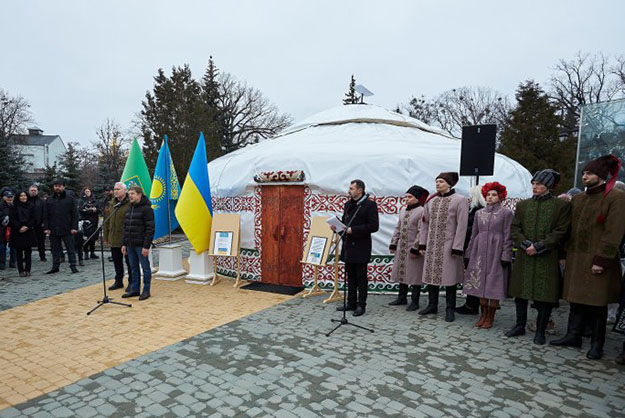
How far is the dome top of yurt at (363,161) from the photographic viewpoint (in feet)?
19.0

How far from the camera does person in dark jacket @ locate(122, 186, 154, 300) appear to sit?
205 inches

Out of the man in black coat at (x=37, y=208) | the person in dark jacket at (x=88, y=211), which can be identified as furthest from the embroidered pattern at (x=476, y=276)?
the man in black coat at (x=37, y=208)

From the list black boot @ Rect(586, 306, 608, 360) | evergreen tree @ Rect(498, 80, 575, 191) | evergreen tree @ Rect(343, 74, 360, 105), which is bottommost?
black boot @ Rect(586, 306, 608, 360)

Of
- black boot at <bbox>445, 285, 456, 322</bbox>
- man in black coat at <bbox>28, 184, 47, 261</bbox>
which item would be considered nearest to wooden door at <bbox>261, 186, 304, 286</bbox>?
black boot at <bbox>445, 285, 456, 322</bbox>

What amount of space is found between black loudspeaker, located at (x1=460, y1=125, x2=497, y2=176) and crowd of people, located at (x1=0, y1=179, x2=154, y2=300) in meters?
4.30

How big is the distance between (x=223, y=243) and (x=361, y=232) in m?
2.65

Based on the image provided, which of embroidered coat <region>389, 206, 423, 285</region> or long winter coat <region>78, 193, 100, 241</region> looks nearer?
embroidered coat <region>389, 206, 423, 285</region>

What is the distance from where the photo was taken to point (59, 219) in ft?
22.4

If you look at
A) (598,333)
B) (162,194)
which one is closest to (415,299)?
(598,333)

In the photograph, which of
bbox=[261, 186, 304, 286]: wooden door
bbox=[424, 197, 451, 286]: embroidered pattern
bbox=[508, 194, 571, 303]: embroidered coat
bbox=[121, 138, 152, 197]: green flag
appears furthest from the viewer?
bbox=[121, 138, 152, 197]: green flag

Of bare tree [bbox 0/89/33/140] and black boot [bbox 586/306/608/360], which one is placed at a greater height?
bare tree [bbox 0/89/33/140]

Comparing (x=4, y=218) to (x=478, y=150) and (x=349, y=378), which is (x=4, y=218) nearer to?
(x=349, y=378)

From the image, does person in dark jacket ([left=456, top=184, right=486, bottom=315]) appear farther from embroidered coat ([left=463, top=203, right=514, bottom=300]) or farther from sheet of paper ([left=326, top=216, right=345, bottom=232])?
sheet of paper ([left=326, top=216, right=345, bottom=232])

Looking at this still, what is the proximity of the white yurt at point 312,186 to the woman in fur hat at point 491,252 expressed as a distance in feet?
5.67
